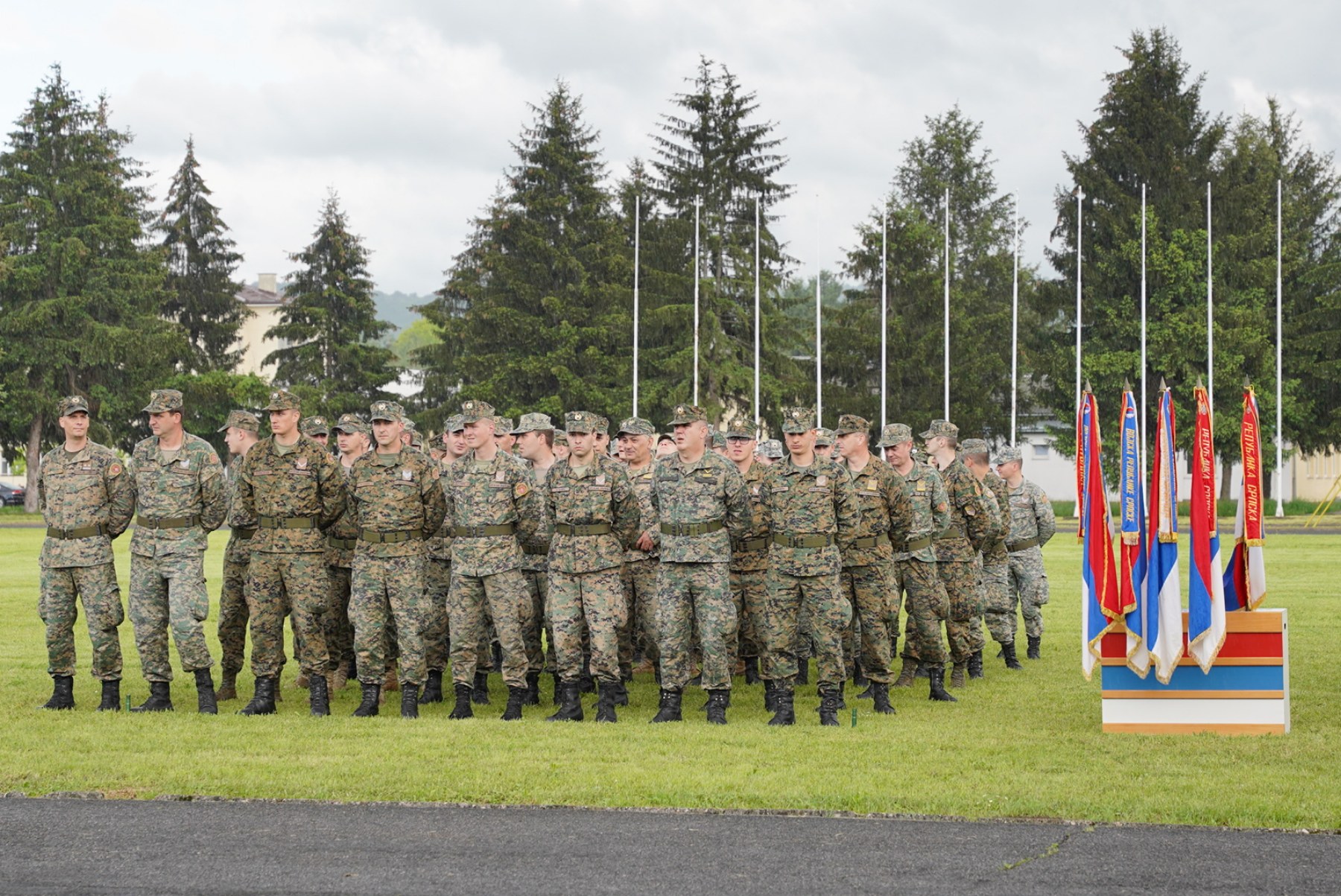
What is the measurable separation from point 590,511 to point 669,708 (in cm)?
144

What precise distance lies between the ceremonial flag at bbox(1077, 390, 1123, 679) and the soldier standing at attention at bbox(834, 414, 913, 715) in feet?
4.23

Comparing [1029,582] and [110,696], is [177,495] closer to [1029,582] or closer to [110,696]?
[110,696]

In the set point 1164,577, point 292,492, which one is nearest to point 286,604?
point 292,492

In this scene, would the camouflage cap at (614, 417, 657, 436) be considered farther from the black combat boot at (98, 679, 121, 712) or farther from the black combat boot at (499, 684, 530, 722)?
the black combat boot at (98, 679, 121, 712)

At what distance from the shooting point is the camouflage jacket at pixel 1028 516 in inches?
517

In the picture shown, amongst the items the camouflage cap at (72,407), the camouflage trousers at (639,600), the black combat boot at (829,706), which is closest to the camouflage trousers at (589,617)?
the camouflage trousers at (639,600)

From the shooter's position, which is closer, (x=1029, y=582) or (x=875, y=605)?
(x=875, y=605)

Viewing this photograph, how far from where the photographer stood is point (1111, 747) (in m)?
8.54

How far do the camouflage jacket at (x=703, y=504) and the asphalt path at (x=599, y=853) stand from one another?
113 inches

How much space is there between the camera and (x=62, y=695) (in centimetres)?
1009

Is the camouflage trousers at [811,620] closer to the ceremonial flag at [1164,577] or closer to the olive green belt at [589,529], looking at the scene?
the olive green belt at [589,529]

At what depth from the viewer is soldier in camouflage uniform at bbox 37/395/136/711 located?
9852mm

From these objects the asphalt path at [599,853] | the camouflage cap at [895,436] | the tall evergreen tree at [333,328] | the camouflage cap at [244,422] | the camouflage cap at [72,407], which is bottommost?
the asphalt path at [599,853]

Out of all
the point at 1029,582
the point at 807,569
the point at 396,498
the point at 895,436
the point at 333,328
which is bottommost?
the point at 1029,582
